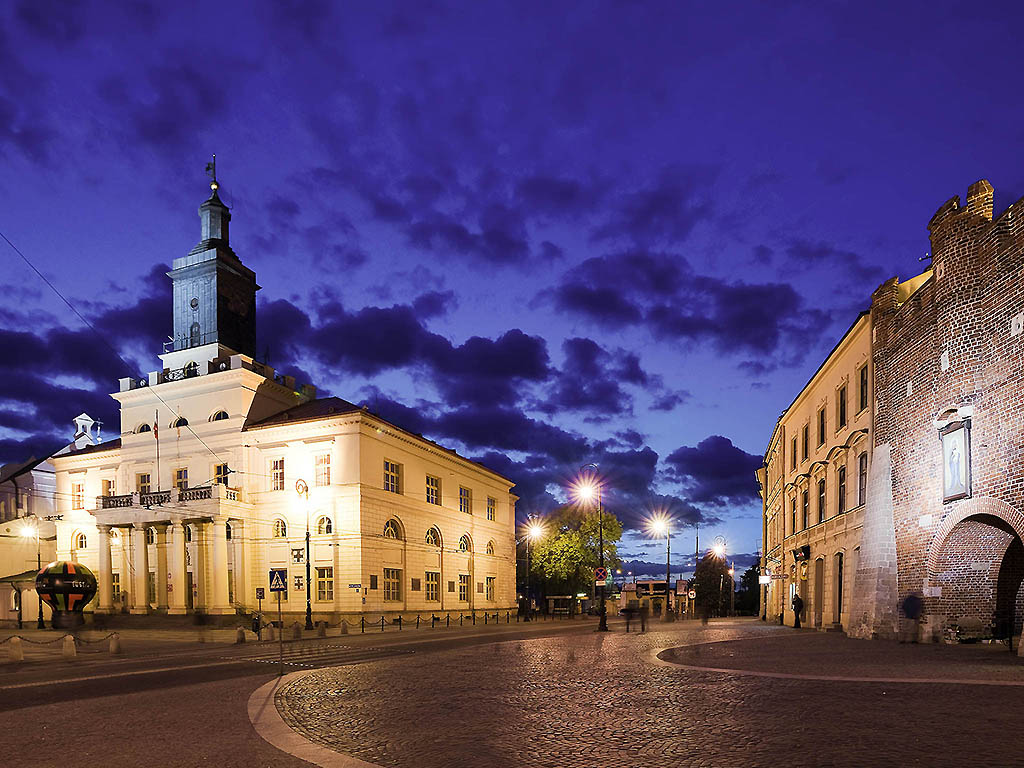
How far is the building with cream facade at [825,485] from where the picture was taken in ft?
91.3

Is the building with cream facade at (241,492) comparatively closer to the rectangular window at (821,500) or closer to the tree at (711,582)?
the rectangular window at (821,500)

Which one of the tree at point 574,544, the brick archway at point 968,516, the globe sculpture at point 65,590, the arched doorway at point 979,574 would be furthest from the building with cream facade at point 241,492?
the arched doorway at point 979,574

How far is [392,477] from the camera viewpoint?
4784 centimetres

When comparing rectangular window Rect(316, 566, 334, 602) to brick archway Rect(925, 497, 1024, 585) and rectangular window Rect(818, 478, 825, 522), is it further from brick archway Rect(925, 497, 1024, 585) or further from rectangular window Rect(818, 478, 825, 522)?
brick archway Rect(925, 497, 1024, 585)

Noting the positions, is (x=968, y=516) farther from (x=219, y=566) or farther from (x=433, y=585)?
(x=219, y=566)

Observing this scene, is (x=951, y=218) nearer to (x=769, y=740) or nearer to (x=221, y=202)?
(x=769, y=740)

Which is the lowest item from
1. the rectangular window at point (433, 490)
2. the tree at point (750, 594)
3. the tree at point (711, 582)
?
the tree at point (750, 594)

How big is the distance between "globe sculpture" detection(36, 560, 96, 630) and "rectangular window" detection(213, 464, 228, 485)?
8.57 metres

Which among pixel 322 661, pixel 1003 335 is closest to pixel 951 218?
pixel 1003 335

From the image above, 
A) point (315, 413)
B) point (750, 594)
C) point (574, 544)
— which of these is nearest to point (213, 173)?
point (315, 413)

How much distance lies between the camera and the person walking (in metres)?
22.2

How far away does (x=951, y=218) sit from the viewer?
21531 millimetres

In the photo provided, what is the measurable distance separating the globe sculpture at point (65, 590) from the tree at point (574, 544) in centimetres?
3393

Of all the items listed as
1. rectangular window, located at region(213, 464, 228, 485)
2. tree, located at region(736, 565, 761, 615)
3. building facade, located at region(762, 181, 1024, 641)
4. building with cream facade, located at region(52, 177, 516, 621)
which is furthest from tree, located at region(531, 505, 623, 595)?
tree, located at region(736, 565, 761, 615)
